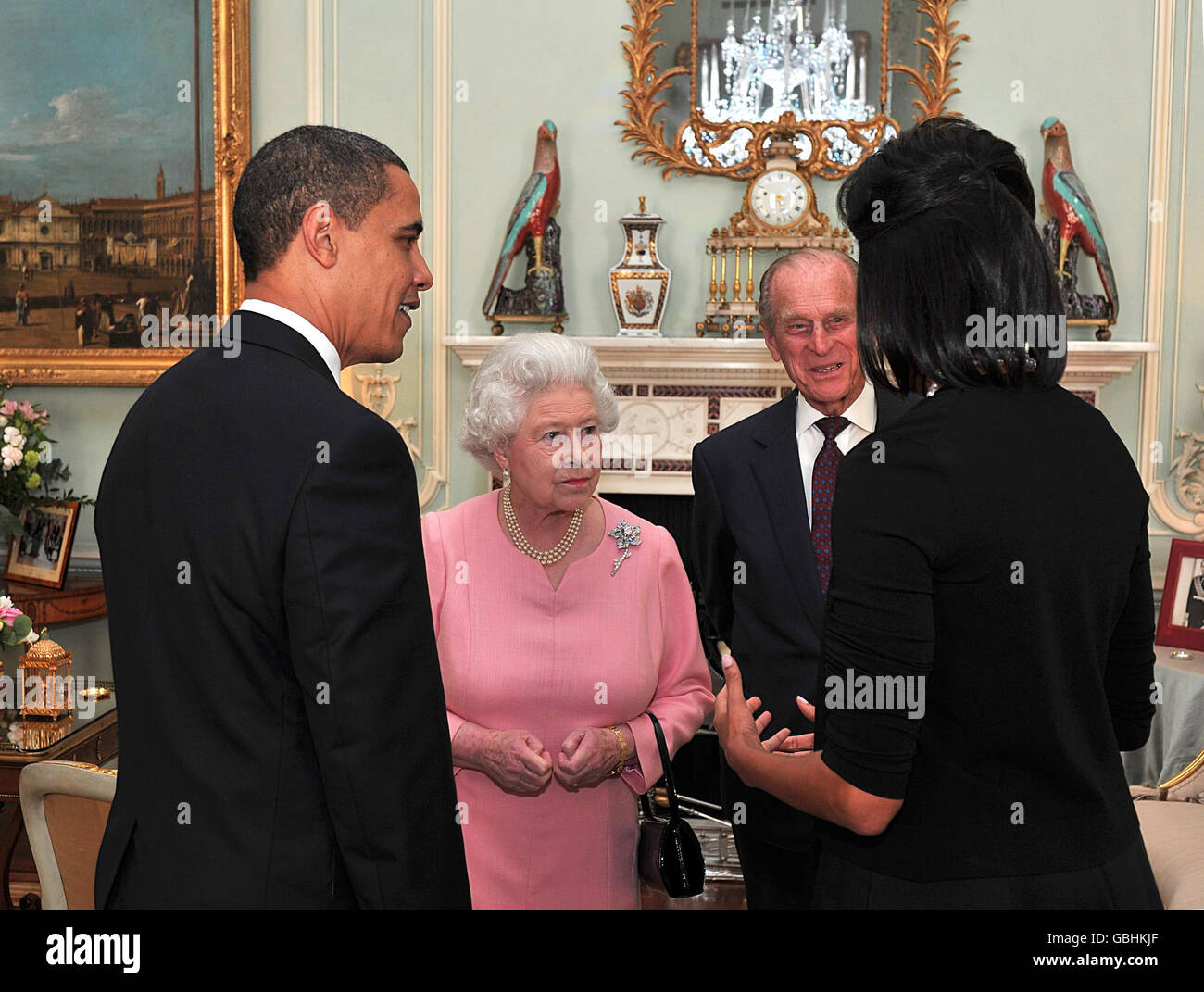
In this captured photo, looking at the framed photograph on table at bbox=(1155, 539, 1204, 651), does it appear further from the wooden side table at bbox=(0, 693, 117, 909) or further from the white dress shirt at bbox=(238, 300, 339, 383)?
the white dress shirt at bbox=(238, 300, 339, 383)

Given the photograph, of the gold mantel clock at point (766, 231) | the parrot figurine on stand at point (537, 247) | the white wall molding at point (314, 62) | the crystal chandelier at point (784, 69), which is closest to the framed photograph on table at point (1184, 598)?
the gold mantel clock at point (766, 231)

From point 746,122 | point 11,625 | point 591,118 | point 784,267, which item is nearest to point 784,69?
point 746,122

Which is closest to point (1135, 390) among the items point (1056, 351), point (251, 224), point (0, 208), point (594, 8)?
point (594, 8)

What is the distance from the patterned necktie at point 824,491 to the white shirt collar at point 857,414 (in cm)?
2

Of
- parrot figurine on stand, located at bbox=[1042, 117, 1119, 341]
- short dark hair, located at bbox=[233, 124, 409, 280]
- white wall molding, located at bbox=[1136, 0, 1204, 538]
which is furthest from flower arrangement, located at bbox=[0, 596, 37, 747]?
white wall molding, located at bbox=[1136, 0, 1204, 538]

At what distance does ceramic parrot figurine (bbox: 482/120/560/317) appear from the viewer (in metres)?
5.69

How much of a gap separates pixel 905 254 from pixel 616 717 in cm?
136

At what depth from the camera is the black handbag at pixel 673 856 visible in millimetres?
2305

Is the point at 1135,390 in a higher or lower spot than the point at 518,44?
lower

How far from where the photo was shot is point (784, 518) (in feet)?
8.50

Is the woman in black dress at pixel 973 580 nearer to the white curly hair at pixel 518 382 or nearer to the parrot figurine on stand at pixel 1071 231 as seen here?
the white curly hair at pixel 518 382

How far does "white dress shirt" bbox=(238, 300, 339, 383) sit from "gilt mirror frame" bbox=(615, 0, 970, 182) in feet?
15.3
